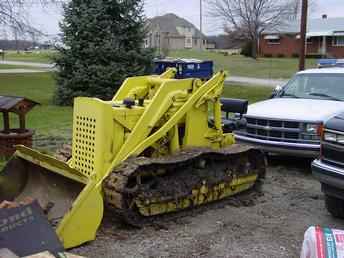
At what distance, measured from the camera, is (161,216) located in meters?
6.07

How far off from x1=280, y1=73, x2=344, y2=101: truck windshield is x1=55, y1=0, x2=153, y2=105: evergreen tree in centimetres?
714

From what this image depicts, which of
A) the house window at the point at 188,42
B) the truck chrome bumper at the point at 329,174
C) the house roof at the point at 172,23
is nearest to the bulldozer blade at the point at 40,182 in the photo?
the truck chrome bumper at the point at 329,174

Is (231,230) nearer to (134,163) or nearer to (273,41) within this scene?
(134,163)

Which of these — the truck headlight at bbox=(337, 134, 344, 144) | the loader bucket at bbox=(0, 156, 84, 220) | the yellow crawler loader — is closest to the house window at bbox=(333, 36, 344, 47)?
the yellow crawler loader

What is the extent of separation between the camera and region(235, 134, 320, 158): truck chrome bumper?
8.21 m

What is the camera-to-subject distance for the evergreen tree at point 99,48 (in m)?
16.1

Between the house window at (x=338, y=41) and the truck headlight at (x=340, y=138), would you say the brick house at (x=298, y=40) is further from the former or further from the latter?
the truck headlight at (x=340, y=138)

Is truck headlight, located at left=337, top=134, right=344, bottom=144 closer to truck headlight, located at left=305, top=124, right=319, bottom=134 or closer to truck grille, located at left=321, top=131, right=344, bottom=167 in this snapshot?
truck grille, located at left=321, top=131, right=344, bottom=167

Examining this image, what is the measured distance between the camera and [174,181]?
6.08m

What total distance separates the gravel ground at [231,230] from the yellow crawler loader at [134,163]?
170 millimetres

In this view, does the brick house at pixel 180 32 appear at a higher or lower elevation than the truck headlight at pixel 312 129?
higher

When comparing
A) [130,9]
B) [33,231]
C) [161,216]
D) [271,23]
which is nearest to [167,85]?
[161,216]

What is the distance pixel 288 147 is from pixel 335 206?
92.0 inches

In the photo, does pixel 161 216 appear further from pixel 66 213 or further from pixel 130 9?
pixel 130 9
